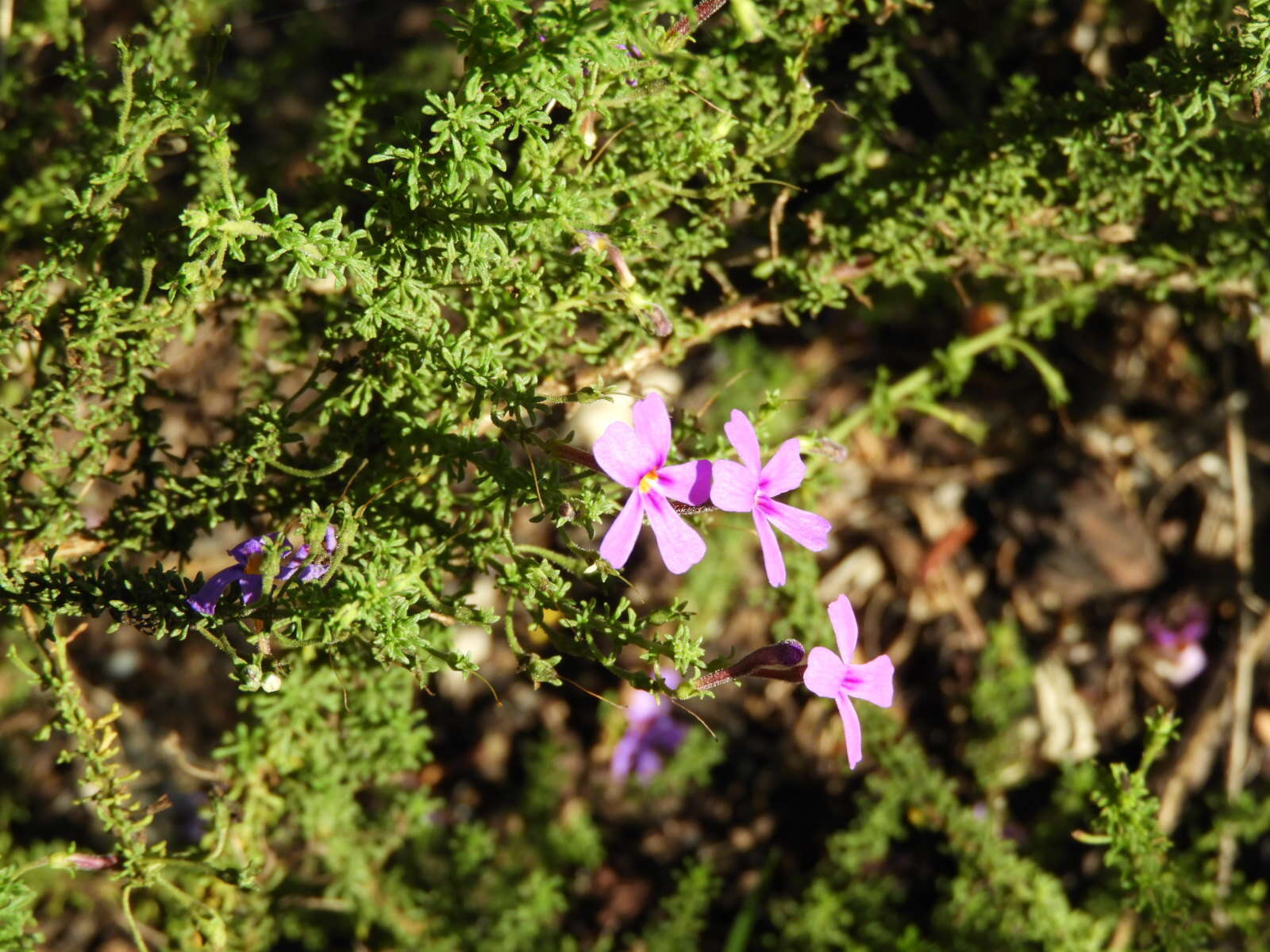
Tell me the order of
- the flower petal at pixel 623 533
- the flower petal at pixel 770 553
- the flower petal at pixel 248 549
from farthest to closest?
the flower petal at pixel 248 549, the flower petal at pixel 770 553, the flower petal at pixel 623 533

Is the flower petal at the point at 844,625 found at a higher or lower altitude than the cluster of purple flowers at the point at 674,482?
lower

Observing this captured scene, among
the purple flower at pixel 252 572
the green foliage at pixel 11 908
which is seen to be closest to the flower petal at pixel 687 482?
the purple flower at pixel 252 572

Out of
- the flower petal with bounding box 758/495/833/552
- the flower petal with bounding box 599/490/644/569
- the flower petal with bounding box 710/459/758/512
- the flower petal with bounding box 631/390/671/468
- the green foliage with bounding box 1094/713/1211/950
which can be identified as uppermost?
the flower petal with bounding box 631/390/671/468

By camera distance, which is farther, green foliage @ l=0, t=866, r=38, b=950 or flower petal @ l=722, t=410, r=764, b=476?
green foliage @ l=0, t=866, r=38, b=950

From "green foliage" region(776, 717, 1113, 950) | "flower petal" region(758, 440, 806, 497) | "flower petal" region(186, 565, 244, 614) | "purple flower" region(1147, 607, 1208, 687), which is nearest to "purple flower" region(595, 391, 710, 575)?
"flower petal" region(758, 440, 806, 497)

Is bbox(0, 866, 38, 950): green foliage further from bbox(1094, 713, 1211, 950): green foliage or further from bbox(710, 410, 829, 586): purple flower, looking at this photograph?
bbox(1094, 713, 1211, 950): green foliage

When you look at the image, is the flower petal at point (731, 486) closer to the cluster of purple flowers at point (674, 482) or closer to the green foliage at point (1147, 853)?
the cluster of purple flowers at point (674, 482)
